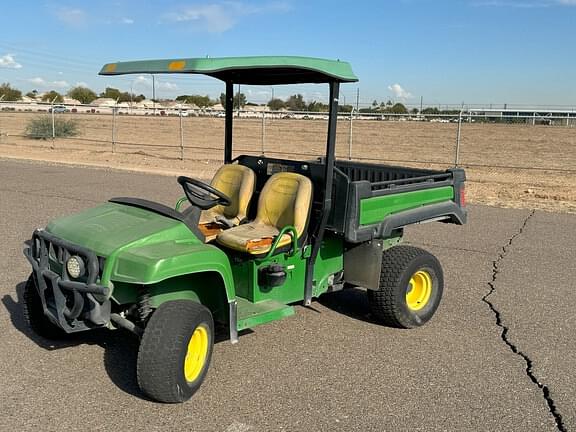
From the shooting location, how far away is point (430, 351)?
4.32 m

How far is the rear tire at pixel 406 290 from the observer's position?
15.3ft

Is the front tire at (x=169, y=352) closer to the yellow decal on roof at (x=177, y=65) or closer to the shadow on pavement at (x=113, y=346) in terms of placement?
the shadow on pavement at (x=113, y=346)

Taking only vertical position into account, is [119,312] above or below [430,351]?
above

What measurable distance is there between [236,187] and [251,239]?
3.45ft

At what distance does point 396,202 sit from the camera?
15.5ft

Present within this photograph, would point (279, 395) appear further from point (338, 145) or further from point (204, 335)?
point (338, 145)

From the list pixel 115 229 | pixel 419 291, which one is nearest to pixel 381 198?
pixel 419 291

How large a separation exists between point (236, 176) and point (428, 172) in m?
1.82

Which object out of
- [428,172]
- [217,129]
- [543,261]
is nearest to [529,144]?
[217,129]

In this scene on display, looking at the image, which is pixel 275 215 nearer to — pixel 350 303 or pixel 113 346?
pixel 350 303

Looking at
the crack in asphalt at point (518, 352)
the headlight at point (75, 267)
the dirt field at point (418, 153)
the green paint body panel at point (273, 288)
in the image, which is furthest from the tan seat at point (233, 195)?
the dirt field at point (418, 153)

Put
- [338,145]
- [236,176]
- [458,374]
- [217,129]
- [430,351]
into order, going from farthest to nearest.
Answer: [217,129] → [338,145] → [236,176] → [430,351] → [458,374]

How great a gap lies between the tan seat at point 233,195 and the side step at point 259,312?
0.90 metres

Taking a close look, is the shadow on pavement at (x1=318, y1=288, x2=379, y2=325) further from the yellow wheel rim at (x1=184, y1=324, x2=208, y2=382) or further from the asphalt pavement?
the yellow wheel rim at (x1=184, y1=324, x2=208, y2=382)
